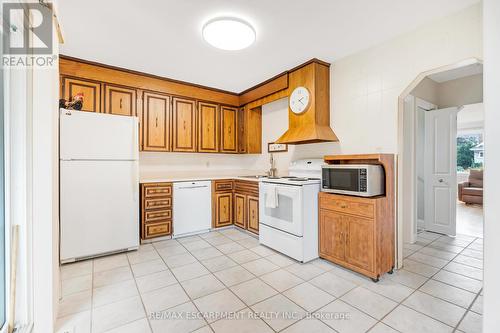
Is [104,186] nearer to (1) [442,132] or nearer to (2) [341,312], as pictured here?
(2) [341,312]

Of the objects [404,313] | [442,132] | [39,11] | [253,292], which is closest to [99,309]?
[253,292]

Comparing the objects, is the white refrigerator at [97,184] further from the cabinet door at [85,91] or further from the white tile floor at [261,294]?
the cabinet door at [85,91]

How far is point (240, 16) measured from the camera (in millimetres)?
2176

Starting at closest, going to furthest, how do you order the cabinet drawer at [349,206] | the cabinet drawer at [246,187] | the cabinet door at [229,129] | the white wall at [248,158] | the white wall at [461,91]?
the cabinet drawer at [349,206]
the white wall at [461,91]
the cabinet drawer at [246,187]
the white wall at [248,158]
the cabinet door at [229,129]

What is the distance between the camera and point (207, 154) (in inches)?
180

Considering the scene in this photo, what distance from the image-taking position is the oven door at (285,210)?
2734 mm

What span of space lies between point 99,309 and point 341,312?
1921 mm

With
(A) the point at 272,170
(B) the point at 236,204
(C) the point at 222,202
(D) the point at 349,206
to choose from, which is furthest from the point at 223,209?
(D) the point at 349,206

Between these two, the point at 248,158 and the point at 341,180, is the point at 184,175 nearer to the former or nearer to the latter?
the point at 248,158

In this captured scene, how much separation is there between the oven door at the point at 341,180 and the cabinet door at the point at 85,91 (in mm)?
3256

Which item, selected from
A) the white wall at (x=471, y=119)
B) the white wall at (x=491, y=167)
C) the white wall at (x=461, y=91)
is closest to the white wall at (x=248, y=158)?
the white wall at (x=491, y=167)

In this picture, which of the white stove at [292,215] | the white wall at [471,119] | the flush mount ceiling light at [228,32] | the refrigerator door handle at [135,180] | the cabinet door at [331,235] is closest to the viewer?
the flush mount ceiling light at [228,32]

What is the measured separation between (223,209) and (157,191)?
→ 118 cm

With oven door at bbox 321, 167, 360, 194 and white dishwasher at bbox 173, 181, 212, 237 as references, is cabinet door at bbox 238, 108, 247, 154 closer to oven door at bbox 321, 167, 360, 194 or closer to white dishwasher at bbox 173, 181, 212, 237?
white dishwasher at bbox 173, 181, 212, 237
